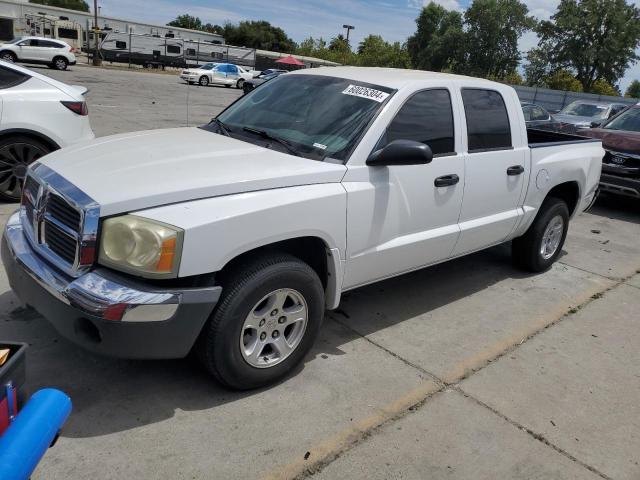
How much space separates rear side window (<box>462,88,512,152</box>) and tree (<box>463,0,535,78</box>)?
67426 millimetres

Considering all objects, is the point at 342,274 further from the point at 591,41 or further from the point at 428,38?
the point at 428,38

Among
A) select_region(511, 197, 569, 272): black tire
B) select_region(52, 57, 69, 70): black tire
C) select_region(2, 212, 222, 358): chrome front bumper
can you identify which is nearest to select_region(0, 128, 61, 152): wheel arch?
select_region(2, 212, 222, 358): chrome front bumper

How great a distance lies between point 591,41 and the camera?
5297 centimetres

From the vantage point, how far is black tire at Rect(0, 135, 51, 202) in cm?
570

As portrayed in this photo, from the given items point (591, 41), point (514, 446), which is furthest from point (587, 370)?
point (591, 41)

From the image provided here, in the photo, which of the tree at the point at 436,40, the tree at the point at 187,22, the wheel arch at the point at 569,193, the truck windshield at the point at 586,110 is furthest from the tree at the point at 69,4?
the wheel arch at the point at 569,193

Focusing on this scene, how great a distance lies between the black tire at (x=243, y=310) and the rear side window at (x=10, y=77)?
14.0ft

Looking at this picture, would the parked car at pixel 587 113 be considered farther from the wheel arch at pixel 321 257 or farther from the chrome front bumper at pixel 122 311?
the chrome front bumper at pixel 122 311

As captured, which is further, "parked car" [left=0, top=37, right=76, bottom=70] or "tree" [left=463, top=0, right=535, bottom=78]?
"tree" [left=463, top=0, right=535, bottom=78]

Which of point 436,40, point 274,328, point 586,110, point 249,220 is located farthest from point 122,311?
point 436,40

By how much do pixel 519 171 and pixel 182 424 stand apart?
3413mm

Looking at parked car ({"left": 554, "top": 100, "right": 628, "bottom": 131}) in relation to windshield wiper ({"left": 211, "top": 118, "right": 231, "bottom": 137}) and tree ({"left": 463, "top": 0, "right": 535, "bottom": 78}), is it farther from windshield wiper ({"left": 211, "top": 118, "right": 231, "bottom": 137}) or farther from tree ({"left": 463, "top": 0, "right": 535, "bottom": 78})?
tree ({"left": 463, "top": 0, "right": 535, "bottom": 78})

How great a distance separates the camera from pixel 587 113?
54.7 ft

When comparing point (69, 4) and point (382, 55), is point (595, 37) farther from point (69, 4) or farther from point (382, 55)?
point (69, 4)
